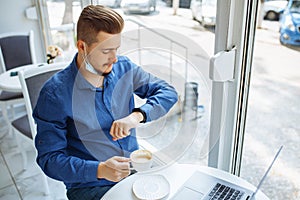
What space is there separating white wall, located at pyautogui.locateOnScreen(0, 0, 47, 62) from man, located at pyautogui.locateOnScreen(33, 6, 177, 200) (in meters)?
2.10

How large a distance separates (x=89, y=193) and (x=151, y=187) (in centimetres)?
25

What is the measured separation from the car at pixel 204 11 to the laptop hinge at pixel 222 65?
0.14m

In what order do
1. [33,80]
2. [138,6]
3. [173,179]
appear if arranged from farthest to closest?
[33,80], [138,6], [173,179]

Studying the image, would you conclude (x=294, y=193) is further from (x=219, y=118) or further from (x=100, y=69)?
(x=100, y=69)

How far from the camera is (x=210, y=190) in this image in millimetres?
1117

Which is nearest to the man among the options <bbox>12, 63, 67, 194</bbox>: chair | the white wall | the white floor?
<bbox>12, 63, 67, 194</bbox>: chair

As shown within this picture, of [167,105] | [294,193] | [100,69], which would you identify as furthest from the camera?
[294,193]

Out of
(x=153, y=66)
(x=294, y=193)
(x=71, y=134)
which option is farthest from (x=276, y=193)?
(x=71, y=134)

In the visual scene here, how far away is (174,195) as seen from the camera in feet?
3.64

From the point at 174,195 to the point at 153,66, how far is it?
1.50 feet

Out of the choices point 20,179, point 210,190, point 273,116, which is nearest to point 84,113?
point 210,190

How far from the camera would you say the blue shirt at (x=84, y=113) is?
3.49 ft

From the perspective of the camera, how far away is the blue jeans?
3.95ft

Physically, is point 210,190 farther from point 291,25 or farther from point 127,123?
point 291,25
